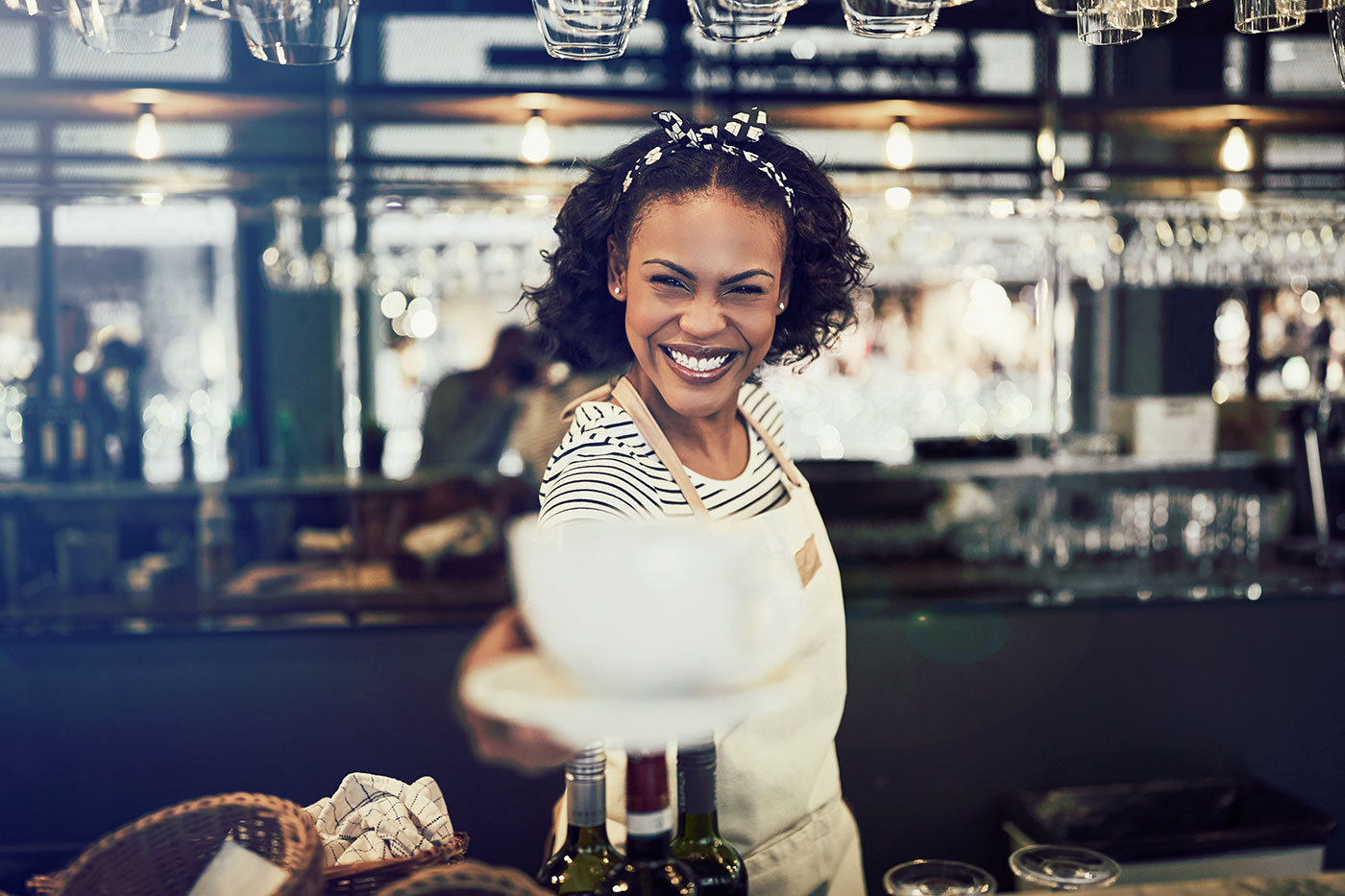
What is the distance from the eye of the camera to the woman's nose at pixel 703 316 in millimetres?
1189

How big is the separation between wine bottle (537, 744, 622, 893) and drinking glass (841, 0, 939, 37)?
2.40 ft

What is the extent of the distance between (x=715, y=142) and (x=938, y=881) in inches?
32.4

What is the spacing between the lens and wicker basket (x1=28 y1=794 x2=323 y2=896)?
35.1 inches

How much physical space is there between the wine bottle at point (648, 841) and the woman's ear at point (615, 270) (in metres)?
0.65

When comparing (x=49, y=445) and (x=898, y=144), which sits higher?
(x=898, y=144)

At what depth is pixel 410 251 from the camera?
427 cm

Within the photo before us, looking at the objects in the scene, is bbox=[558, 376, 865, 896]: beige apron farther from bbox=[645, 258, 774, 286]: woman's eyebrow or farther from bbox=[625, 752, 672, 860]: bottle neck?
bbox=[625, 752, 672, 860]: bottle neck

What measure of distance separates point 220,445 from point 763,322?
4074mm

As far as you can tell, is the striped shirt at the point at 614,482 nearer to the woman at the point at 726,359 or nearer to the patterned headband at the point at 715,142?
the woman at the point at 726,359

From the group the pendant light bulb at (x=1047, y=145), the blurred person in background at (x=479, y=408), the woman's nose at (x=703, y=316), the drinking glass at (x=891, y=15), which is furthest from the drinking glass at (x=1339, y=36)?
the blurred person in background at (x=479, y=408)

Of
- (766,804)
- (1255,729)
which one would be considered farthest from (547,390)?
(766,804)

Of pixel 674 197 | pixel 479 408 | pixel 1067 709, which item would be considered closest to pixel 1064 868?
pixel 674 197

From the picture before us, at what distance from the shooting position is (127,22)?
0.97m

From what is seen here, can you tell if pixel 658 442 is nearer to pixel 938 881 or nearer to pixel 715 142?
pixel 715 142
